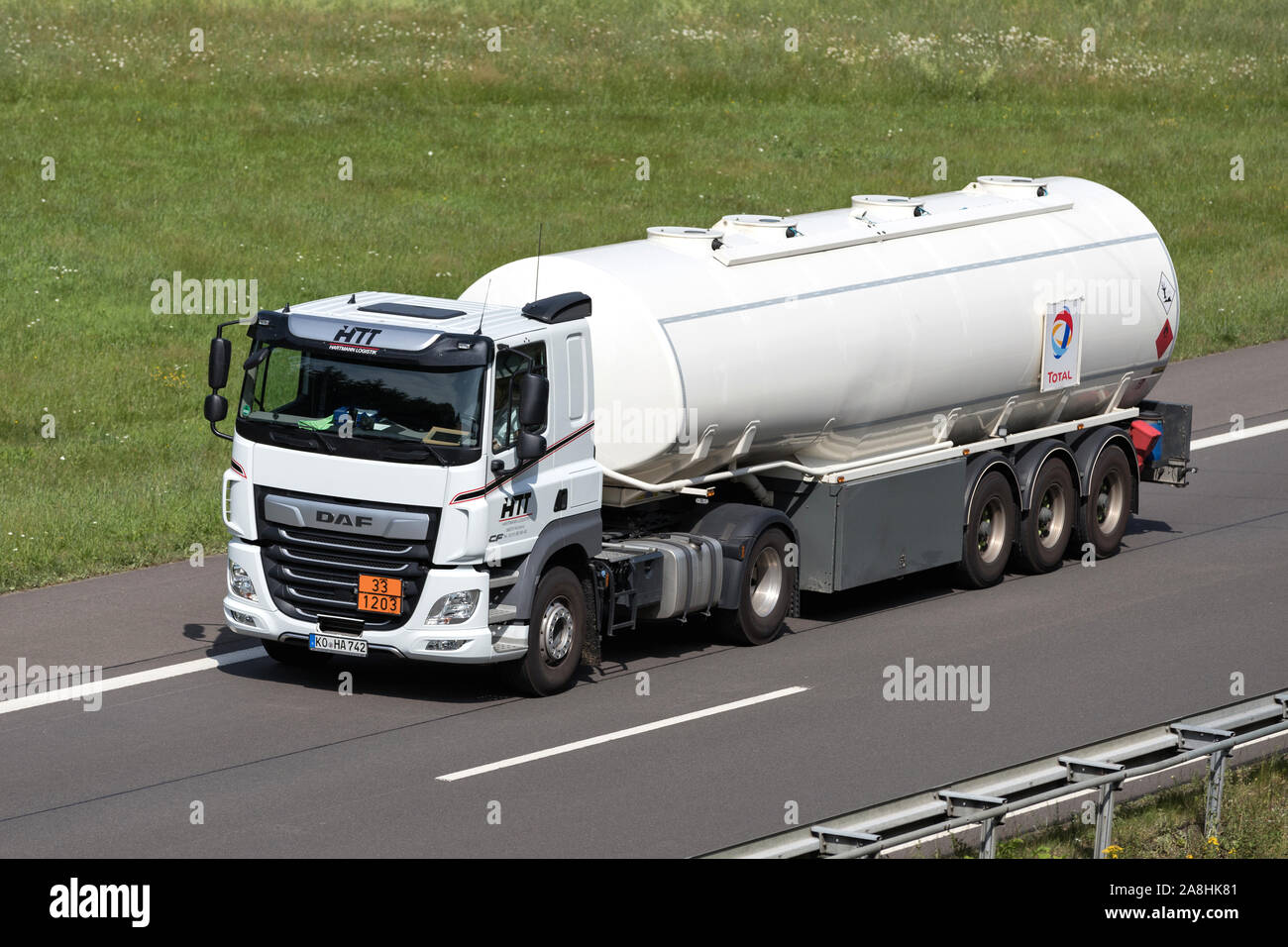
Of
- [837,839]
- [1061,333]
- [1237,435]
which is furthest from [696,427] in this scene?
[1237,435]

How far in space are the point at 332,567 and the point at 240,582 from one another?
0.88 meters

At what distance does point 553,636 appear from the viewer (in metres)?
15.1

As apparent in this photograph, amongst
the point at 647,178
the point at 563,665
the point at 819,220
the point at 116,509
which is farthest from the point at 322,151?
the point at 563,665

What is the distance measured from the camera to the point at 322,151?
41344 mm

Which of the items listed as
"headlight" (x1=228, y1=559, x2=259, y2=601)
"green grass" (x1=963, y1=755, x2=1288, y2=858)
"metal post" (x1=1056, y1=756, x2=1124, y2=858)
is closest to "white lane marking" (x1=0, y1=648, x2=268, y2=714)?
"headlight" (x1=228, y1=559, x2=259, y2=601)

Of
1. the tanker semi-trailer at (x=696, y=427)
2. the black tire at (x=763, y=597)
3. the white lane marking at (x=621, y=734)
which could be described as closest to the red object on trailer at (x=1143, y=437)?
the tanker semi-trailer at (x=696, y=427)

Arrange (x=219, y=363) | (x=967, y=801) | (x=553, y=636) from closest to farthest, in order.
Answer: (x=967, y=801) < (x=219, y=363) < (x=553, y=636)

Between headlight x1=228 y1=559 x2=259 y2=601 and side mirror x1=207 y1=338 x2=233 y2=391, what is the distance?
1.30m

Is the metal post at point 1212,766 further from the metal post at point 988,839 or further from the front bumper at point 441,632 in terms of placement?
the front bumper at point 441,632

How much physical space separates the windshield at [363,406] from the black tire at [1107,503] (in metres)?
8.14

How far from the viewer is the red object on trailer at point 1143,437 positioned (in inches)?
827

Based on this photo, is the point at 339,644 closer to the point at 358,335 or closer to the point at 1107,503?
the point at 358,335

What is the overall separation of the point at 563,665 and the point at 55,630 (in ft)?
14.8
